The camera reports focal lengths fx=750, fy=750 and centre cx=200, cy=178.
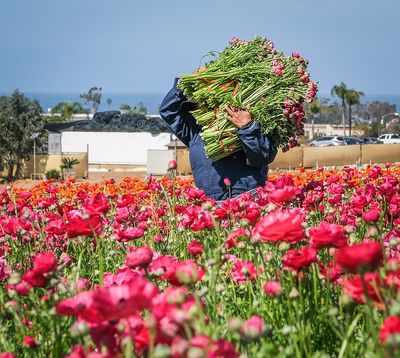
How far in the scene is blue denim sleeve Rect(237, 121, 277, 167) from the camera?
475 cm

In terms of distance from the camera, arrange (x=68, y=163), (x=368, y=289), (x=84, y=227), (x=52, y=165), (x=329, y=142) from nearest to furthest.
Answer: (x=368, y=289), (x=84, y=227), (x=68, y=163), (x=52, y=165), (x=329, y=142)

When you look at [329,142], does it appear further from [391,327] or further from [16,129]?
[391,327]

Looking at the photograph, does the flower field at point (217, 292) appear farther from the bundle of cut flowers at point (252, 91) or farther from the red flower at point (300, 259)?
the bundle of cut flowers at point (252, 91)

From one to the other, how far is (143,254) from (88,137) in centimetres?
4998

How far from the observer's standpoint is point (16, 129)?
38.8m

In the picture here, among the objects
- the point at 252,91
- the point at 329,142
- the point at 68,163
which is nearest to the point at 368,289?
the point at 252,91

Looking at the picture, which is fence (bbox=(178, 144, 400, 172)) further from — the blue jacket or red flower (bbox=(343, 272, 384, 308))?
red flower (bbox=(343, 272, 384, 308))

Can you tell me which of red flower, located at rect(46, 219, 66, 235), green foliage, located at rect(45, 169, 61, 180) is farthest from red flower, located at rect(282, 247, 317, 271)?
green foliage, located at rect(45, 169, 61, 180)

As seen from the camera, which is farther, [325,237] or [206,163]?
[206,163]

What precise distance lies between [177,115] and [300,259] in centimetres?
345

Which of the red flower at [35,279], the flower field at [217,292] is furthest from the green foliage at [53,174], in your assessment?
the red flower at [35,279]

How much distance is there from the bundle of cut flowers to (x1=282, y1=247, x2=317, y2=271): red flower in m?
2.58

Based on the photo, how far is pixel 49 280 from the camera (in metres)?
2.26

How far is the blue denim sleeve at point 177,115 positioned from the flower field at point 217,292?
124 cm
